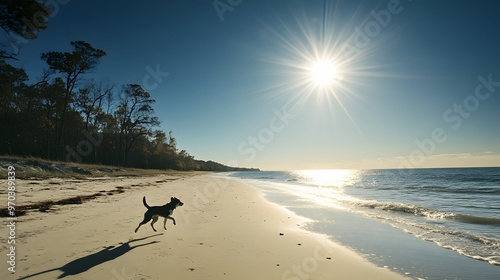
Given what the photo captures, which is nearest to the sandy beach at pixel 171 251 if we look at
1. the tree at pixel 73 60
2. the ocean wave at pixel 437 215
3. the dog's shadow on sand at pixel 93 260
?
the dog's shadow on sand at pixel 93 260

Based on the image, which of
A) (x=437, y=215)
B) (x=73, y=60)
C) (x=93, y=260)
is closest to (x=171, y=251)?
(x=93, y=260)

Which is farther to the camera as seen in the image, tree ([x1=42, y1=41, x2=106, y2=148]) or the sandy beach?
tree ([x1=42, y1=41, x2=106, y2=148])

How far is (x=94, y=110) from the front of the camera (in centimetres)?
3975

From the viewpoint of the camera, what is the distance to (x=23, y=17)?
13.3 m

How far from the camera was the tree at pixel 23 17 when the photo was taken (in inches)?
515

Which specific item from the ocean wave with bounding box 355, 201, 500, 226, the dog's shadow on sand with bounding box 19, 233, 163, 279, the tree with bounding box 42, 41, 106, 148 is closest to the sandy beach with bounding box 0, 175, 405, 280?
the dog's shadow on sand with bounding box 19, 233, 163, 279

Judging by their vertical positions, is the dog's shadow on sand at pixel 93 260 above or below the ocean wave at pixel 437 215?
below

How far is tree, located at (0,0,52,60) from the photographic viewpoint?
1309cm

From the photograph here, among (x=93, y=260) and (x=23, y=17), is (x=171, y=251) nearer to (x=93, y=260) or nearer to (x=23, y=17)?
(x=93, y=260)

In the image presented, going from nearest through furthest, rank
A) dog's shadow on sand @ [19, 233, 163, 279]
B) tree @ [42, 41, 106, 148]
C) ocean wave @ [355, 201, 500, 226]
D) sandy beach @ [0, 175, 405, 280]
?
dog's shadow on sand @ [19, 233, 163, 279] < sandy beach @ [0, 175, 405, 280] < ocean wave @ [355, 201, 500, 226] < tree @ [42, 41, 106, 148]

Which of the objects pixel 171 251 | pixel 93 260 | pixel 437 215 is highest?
pixel 437 215

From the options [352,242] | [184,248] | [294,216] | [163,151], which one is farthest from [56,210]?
[163,151]

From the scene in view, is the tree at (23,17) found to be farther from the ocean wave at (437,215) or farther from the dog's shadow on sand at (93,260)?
the ocean wave at (437,215)

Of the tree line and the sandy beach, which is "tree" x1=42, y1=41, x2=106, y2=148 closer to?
the tree line
